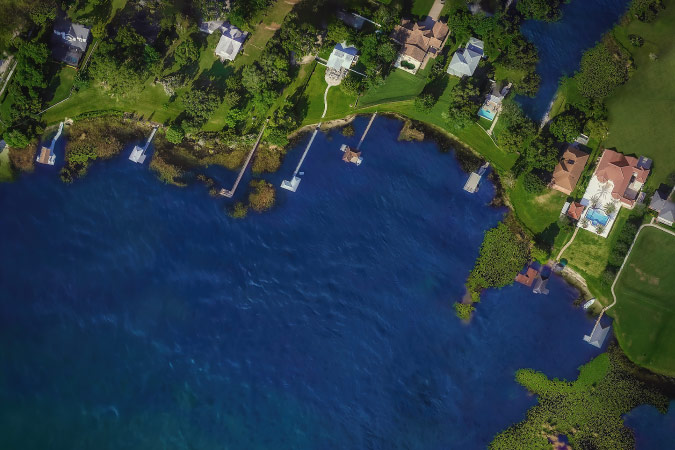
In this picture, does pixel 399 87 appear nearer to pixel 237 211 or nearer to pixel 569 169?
pixel 569 169

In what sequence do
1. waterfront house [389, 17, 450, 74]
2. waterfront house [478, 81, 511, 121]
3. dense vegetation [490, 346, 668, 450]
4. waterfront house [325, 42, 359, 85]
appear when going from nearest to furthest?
waterfront house [325, 42, 359, 85] < waterfront house [389, 17, 450, 74] < waterfront house [478, 81, 511, 121] < dense vegetation [490, 346, 668, 450]

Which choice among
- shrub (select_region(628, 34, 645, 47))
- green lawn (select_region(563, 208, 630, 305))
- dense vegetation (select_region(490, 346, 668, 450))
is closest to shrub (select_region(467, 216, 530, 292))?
green lawn (select_region(563, 208, 630, 305))

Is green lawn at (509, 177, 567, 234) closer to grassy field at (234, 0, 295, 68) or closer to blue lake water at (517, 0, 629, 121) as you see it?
blue lake water at (517, 0, 629, 121)

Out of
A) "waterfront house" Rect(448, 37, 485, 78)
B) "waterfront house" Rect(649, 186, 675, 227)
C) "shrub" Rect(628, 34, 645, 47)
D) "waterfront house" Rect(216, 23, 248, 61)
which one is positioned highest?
"shrub" Rect(628, 34, 645, 47)

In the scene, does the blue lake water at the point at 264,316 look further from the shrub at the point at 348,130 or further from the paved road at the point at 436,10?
the paved road at the point at 436,10

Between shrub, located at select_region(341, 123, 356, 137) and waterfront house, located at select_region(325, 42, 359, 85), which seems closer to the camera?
waterfront house, located at select_region(325, 42, 359, 85)

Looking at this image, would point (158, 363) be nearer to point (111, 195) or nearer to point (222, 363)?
point (222, 363)
